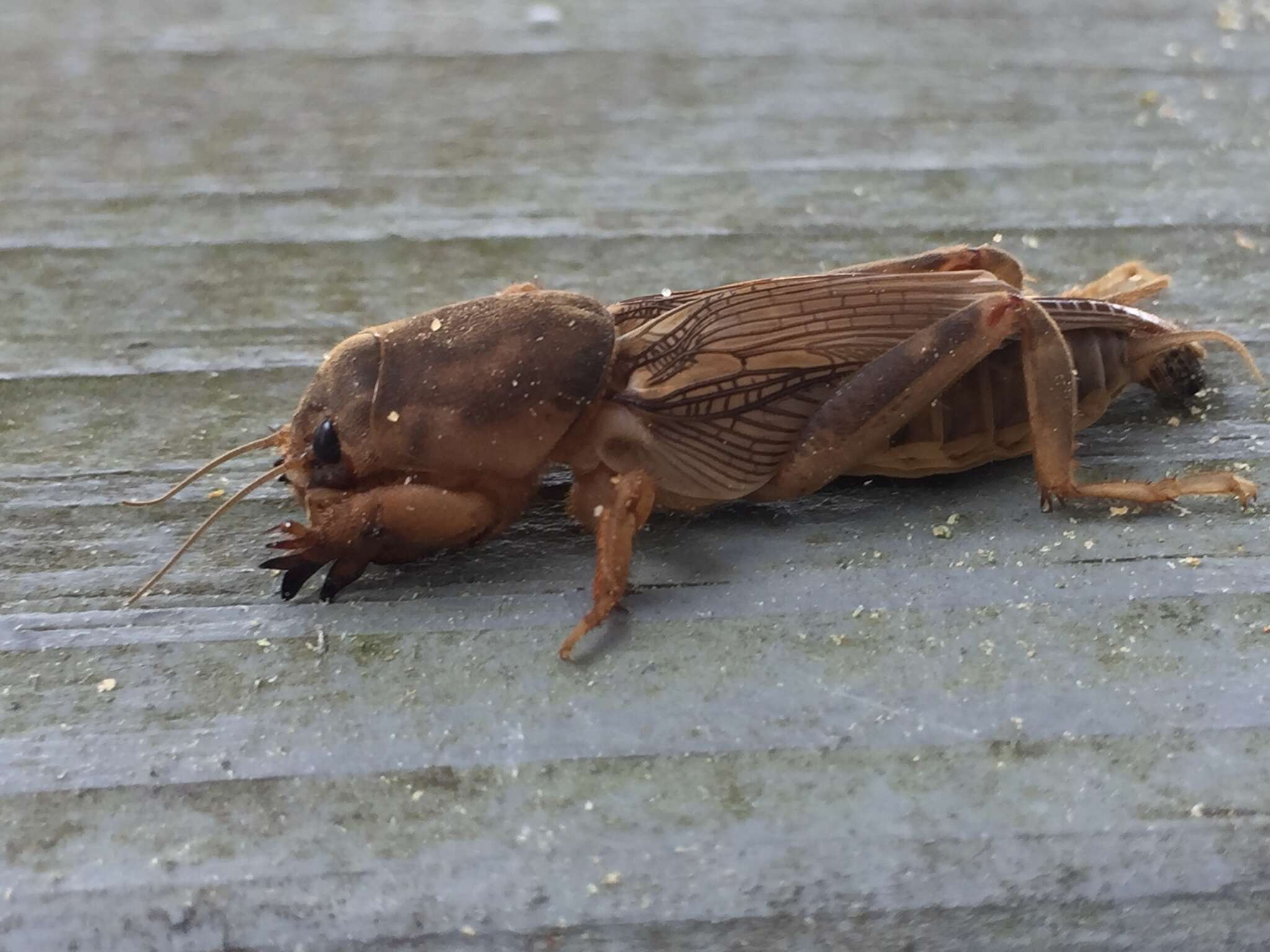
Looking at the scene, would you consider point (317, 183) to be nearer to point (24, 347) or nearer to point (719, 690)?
point (24, 347)

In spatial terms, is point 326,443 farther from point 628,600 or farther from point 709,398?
point 709,398

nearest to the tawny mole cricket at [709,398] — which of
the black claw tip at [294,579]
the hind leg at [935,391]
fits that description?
the hind leg at [935,391]

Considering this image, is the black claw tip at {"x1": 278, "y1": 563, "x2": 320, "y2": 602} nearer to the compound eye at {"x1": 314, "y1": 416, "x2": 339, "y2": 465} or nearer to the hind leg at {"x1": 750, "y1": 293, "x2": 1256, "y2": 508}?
the compound eye at {"x1": 314, "y1": 416, "x2": 339, "y2": 465}

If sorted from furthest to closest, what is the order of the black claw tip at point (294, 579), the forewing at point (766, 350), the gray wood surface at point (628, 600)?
the forewing at point (766, 350) → the black claw tip at point (294, 579) → the gray wood surface at point (628, 600)

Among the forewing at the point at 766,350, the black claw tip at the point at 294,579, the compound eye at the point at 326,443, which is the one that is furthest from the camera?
the forewing at the point at 766,350

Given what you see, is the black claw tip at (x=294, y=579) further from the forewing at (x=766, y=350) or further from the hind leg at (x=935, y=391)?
the hind leg at (x=935, y=391)

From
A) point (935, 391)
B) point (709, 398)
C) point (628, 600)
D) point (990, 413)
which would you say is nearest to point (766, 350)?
point (709, 398)

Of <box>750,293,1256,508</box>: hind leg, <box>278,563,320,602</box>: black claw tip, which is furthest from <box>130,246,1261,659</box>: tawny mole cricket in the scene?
<box>278,563,320,602</box>: black claw tip
